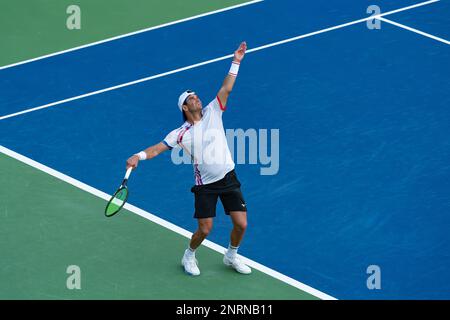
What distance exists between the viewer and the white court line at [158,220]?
1270cm

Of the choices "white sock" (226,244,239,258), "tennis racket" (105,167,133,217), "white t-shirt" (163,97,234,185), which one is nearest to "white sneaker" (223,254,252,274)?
"white sock" (226,244,239,258)

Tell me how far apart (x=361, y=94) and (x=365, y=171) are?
2014 millimetres

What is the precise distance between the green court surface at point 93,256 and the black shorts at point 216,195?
0.86 metres

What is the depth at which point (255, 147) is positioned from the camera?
15273mm

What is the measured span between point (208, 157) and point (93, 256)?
200 centimetres

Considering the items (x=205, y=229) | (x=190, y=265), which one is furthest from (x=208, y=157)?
(x=190, y=265)

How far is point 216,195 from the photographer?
41.6 feet

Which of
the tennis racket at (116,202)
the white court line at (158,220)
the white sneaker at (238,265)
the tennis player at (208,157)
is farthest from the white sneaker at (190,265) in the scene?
the tennis racket at (116,202)

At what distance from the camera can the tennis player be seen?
1250 cm

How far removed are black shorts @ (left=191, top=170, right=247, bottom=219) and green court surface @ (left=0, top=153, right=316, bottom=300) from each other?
0.86 m

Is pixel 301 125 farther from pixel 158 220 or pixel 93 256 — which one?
pixel 93 256

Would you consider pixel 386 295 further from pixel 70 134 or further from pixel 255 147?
pixel 70 134

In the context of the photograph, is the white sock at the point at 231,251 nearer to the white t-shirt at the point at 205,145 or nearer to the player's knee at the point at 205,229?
the player's knee at the point at 205,229

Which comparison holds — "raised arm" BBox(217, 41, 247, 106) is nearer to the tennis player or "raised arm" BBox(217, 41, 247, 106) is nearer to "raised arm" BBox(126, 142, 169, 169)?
the tennis player
